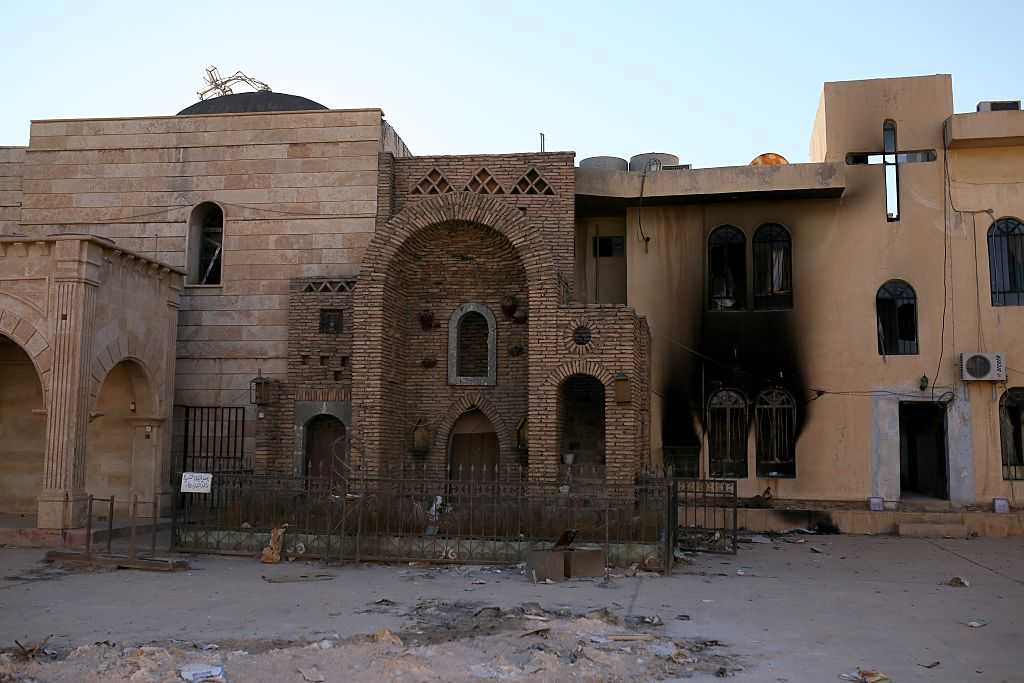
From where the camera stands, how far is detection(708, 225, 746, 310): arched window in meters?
18.6

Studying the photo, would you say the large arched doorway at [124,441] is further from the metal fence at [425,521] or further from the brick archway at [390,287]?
the brick archway at [390,287]

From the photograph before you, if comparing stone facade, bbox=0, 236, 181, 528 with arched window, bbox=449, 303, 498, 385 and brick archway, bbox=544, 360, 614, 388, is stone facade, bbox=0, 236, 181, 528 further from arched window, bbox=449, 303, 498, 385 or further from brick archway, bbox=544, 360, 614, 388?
brick archway, bbox=544, 360, 614, 388

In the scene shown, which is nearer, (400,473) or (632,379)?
(632,379)

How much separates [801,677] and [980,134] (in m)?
14.2

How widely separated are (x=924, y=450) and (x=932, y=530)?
5.17 metres

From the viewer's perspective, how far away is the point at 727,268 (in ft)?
61.5

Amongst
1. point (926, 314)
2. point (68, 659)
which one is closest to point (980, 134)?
point (926, 314)

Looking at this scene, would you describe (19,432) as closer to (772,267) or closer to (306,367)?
(306,367)

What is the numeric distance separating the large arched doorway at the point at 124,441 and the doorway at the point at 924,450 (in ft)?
47.8

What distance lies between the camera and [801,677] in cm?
671

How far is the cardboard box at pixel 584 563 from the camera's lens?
11078mm

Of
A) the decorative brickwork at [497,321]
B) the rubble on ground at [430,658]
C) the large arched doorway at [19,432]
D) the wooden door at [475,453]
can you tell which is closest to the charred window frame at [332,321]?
the decorative brickwork at [497,321]

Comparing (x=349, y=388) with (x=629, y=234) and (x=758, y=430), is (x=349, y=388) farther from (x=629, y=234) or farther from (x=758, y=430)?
(x=758, y=430)

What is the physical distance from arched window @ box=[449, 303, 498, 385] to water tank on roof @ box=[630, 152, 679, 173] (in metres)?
5.03
